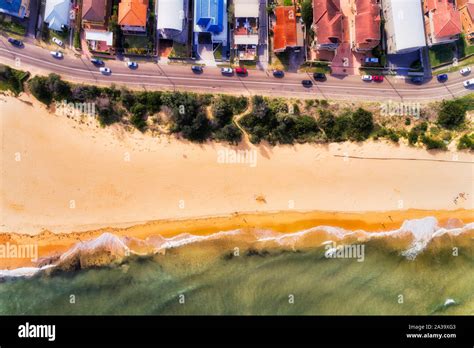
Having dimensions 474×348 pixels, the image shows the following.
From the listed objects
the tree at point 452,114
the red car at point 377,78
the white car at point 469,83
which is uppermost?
the red car at point 377,78

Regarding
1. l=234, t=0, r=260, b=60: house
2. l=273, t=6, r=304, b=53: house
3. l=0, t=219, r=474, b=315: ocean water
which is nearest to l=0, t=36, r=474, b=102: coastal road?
l=234, t=0, r=260, b=60: house

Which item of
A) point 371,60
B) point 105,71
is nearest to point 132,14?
point 105,71

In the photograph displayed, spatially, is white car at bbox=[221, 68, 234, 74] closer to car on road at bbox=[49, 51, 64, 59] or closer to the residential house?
the residential house

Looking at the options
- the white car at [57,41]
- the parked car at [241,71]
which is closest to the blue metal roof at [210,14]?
the parked car at [241,71]

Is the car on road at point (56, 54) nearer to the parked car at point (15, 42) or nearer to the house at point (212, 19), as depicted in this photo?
the parked car at point (15, 42)

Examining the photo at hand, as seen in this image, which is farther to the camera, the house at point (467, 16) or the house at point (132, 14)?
the house at point (467, 16)
